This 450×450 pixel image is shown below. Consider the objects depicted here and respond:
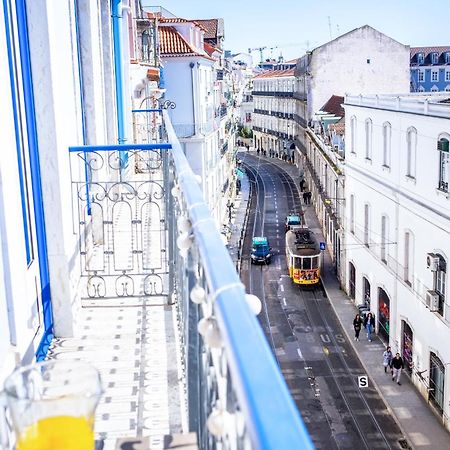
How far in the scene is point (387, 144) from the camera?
21.0 meters

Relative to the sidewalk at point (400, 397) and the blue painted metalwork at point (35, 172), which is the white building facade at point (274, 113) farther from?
the blue painted metalwork at point (35, 172)

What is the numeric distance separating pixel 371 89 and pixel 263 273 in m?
15.8

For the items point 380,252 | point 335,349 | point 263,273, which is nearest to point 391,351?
point 335,349

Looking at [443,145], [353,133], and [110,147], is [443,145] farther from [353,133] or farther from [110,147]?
[110,147]

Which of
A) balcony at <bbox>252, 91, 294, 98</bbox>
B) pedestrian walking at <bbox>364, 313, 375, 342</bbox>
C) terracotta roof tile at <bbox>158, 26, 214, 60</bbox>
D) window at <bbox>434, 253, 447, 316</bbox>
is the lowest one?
pedestrian walking at <bbox>364, 313, 375, 342</bbox>

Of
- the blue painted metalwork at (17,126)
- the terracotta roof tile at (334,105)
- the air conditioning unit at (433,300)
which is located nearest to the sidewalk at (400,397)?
the air conditioning unit at (433,300)

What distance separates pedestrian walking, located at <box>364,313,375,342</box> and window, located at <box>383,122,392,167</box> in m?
4.61

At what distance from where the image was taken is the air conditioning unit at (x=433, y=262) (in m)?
16.5

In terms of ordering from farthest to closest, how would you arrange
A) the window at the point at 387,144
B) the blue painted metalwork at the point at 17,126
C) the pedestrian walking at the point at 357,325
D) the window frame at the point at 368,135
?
1. the window frame at the point at 368,135
2. the pedestrian walking at the point at 357,325
3. the window at the point at 387,144
4. the blue painted metalwork at the point at 17,126

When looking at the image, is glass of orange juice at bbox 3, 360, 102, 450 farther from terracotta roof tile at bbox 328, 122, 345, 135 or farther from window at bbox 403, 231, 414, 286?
terracotta roof tile at bbox 328, 122, 345, 135

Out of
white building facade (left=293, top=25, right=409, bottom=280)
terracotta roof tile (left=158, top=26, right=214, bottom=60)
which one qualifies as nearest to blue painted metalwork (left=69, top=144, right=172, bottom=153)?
terracotta roof tile (left=158, top=26, right=214, bottom=60)

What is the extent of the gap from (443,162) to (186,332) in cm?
1420

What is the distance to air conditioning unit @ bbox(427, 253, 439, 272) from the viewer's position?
1645cm

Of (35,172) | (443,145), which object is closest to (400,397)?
(443,145)
